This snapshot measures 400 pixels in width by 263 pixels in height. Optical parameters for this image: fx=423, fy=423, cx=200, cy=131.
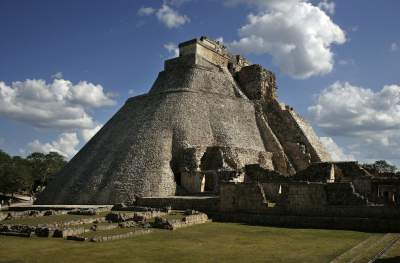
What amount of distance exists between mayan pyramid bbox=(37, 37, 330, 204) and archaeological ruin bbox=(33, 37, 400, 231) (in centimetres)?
9

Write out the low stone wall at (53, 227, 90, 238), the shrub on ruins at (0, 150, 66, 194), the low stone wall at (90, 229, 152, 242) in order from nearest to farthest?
the low stone wall at (90, 229, 152, 242)
the low stone wall at (53, 227, 90, 238)
the shrub on ruins at (0, 150, 66, 194)

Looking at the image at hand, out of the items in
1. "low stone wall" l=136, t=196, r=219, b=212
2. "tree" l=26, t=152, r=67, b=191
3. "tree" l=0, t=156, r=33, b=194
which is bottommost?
"low stone wall" l=136, t=196, r=219, b=212

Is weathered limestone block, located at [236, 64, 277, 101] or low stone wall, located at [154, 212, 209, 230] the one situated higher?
weathered limestone block, located at [236, 64, 277, 101]

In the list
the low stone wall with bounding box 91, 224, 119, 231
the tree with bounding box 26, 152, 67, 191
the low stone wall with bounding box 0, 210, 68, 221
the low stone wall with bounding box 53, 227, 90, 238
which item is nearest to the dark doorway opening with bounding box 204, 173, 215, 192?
the low stone wall with bounding box 0, 210, 68, 221

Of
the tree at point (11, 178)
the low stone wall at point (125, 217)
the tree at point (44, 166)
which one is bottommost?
the low stone wall at point (125, 217)

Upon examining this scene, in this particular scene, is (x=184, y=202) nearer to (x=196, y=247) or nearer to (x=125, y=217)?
(x=125, y=217)

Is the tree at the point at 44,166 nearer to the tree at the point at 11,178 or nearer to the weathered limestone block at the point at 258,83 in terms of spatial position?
the tree at the point at 11,178

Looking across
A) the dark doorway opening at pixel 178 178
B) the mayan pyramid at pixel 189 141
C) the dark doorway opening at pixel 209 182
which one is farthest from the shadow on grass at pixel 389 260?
the dark doorway opening at pixel 178 178

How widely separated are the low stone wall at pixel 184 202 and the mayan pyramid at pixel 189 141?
5.73 feet

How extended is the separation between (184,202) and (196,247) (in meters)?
11.2

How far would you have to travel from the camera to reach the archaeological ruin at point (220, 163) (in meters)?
20.3

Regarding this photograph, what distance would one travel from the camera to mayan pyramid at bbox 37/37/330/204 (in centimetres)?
3011

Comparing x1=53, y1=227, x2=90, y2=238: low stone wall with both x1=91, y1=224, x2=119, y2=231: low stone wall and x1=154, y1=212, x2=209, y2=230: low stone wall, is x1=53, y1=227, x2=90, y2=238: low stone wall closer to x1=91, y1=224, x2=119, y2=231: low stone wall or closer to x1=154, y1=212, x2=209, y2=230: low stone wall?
x1=91, y1=224, x2=119, y2=231: low stone wall

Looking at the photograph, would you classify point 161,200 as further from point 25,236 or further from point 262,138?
point 262,138
